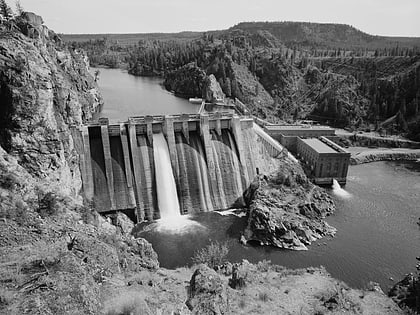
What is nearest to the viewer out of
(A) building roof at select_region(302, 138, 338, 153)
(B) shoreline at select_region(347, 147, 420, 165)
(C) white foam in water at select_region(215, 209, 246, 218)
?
(C) white foam in water at select_region(215, 209, 246, 218)

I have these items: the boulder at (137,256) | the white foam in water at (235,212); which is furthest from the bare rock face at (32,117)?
the white foam in water at (235,212)

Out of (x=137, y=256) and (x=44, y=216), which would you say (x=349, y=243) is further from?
(x=44, y=216)

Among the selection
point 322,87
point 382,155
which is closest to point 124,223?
point 382,155

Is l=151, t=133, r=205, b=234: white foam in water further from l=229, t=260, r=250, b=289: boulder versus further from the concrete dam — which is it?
l=229, t=260, r=250, b=289: boulder

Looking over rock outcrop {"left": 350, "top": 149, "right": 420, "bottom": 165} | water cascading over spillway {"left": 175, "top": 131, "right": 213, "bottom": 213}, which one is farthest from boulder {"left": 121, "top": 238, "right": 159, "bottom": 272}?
rock outcrop {"left": 350, "top": 149, "right": 420, "bottom": 165}

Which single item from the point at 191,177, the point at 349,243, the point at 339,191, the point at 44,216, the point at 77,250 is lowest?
the point at 339,191

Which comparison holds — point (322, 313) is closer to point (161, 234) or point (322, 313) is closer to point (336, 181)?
point (161, 234)
